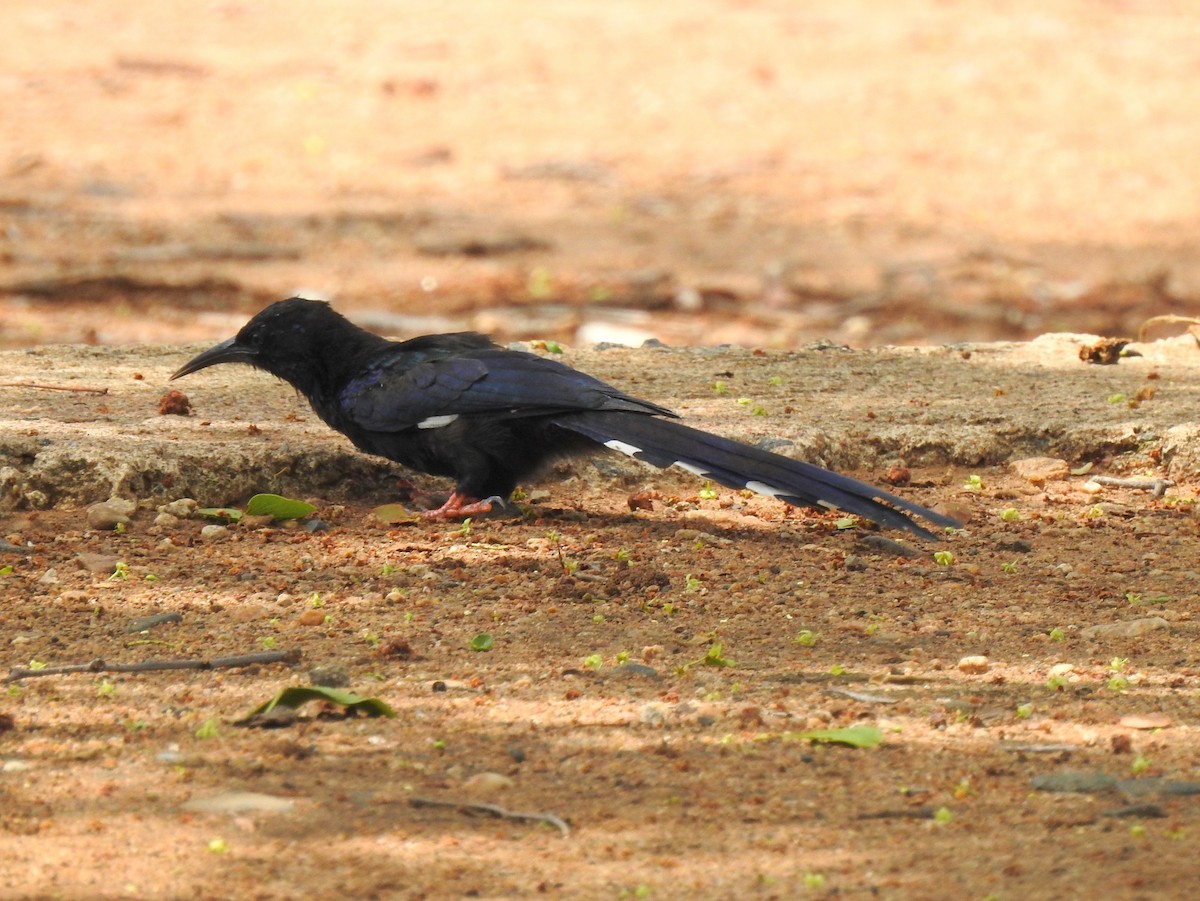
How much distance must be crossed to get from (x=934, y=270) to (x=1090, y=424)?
18.4 ft

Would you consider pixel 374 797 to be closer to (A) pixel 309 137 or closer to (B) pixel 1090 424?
(B) pixel 1090 424

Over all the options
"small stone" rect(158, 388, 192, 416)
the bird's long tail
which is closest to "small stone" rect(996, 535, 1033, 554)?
the bird's long tail

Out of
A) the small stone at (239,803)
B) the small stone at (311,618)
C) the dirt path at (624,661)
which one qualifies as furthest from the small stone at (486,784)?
the small stone at (311,618)

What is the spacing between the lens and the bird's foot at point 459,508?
5.10 meters

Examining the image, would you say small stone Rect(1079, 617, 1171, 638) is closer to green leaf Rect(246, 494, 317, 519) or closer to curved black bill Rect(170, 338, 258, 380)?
green leaf Rect(246, 494, 317, 519)

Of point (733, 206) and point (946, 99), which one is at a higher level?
point (946, 99)

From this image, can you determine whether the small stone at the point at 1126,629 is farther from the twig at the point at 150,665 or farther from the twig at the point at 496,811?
the twig at the point at 150,665

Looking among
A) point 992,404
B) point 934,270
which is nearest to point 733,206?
point 934,270

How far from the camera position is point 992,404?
5.99 meters

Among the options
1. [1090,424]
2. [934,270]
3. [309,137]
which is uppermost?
[309,137]

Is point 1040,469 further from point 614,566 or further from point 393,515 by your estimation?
point 393,515

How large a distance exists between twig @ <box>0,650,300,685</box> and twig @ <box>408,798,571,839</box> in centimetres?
82

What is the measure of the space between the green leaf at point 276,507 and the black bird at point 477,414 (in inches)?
13.2

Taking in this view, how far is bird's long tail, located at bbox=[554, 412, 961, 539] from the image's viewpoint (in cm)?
457
